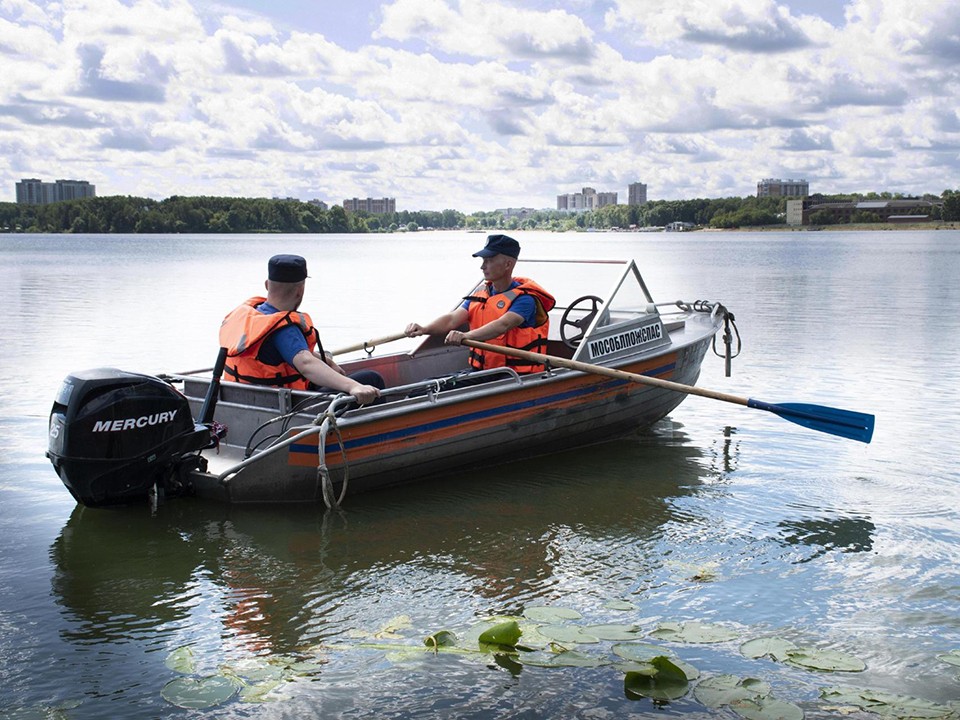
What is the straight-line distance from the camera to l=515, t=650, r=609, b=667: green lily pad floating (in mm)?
4863

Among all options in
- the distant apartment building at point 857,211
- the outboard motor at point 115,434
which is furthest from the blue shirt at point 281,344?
the distant apartment building at point 857,211

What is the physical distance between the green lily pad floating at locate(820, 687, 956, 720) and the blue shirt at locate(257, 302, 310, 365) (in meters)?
4.09

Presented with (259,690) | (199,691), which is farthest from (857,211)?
(199,691)

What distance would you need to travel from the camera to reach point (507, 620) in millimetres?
5309

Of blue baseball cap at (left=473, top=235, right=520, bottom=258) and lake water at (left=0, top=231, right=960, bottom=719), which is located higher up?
blue baseball cap at (left=473, top=235, right=520, bottom=258)

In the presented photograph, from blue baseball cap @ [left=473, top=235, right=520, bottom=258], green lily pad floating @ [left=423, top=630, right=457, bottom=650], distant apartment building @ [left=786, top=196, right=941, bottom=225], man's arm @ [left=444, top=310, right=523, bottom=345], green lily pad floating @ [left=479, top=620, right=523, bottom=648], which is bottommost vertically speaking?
green lily pad floating @ [left=423, top=630, right=457, bottom=650]

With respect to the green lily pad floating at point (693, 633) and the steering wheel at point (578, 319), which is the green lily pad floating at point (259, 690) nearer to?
the green lily pad floating at point (693, 633)

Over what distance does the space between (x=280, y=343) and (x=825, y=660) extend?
13.4 ft

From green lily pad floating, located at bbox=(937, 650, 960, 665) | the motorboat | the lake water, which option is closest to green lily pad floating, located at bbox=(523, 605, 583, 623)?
the lake water

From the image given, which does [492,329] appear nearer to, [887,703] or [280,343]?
[280,343]

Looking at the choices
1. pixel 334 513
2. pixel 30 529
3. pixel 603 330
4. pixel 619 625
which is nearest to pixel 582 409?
pixel 603 330

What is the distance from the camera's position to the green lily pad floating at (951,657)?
16.3ft

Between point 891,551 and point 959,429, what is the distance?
4.02 metres

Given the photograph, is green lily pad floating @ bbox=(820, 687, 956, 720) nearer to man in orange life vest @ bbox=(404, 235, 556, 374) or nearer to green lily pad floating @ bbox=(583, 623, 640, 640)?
green lily pad floating @ bbox=(583, 623, 640, 640)
